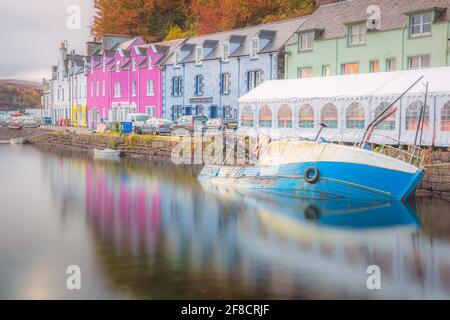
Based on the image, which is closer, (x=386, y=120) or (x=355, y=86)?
(x=386, y=120)

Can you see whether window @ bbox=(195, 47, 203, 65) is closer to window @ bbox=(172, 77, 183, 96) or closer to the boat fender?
window @ bbox=(172, 77, 183, 96)

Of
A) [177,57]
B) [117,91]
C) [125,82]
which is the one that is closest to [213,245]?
[177,57]

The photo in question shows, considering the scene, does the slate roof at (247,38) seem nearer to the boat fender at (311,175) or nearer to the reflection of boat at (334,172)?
the reflection of boat at (334,172)

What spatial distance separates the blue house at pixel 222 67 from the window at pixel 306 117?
1197 centimetres

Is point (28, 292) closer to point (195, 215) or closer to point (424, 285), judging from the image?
point (424, 285)

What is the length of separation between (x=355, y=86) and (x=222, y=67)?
803 inches

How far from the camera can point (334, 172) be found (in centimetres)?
2653

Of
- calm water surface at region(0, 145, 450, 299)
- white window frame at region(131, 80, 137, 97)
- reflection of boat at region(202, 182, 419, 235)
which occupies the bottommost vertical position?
calm water surface at region(0, 145, 450, 299)

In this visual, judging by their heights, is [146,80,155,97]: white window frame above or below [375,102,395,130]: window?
above

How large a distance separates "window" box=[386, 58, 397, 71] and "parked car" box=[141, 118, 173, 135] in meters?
17.4

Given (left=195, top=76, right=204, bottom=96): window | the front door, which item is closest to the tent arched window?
the front door

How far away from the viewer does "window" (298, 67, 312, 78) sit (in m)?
44.6

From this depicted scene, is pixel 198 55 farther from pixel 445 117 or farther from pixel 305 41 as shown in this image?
pixel 445 117

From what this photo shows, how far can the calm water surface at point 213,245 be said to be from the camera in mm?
15094
